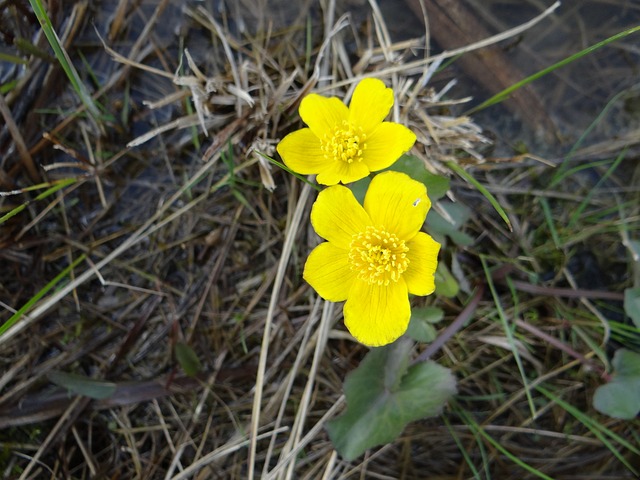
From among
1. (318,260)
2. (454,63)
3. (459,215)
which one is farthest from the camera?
(454,63)

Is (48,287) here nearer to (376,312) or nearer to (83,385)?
(83,385)

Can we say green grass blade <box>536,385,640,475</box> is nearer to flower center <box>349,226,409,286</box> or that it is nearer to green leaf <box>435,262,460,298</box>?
green leaf <box>435,262,460,298</box>

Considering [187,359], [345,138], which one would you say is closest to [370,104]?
[345,138]

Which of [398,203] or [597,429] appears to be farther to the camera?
[597,429]

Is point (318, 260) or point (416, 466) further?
point (416, 466)

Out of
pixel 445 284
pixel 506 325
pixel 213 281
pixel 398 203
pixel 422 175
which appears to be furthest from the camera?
pixel 213 281

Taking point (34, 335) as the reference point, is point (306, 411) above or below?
below

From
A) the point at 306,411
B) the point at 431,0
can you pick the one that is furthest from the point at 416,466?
the point at 431,0

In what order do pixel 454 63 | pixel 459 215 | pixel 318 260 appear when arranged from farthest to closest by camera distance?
pixel 454 63
pixel 459 215
pixel 318 260

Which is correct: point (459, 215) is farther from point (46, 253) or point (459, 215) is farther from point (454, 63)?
point (46, 253)
